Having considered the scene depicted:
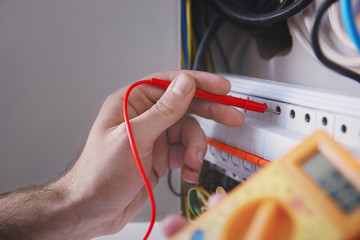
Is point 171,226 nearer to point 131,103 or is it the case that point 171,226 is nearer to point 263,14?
point 131,103

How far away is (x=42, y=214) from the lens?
2.08 feet

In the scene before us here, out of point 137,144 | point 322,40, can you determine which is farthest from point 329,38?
point 137,144

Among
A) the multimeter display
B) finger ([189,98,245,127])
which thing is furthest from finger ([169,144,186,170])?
the multimeter display

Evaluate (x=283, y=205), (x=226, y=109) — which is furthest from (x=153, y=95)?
(x=283, y=205)

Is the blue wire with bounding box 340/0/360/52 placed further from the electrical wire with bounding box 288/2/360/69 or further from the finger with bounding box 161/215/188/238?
the finger with bounding box 161/215/188/238

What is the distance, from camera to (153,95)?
675mm

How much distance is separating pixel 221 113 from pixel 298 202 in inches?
11.8

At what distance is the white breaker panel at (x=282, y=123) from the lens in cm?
50

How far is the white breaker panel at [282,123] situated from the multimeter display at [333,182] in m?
0.13

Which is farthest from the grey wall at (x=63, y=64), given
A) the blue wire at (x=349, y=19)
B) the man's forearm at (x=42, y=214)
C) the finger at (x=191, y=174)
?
the blue wire at (x=349, y=19)

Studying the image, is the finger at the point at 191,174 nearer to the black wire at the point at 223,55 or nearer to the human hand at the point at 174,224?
the human hand at the point at 174,224

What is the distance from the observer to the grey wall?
74cm

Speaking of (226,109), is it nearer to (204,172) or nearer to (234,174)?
(234,174)

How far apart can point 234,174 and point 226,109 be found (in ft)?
0.60
